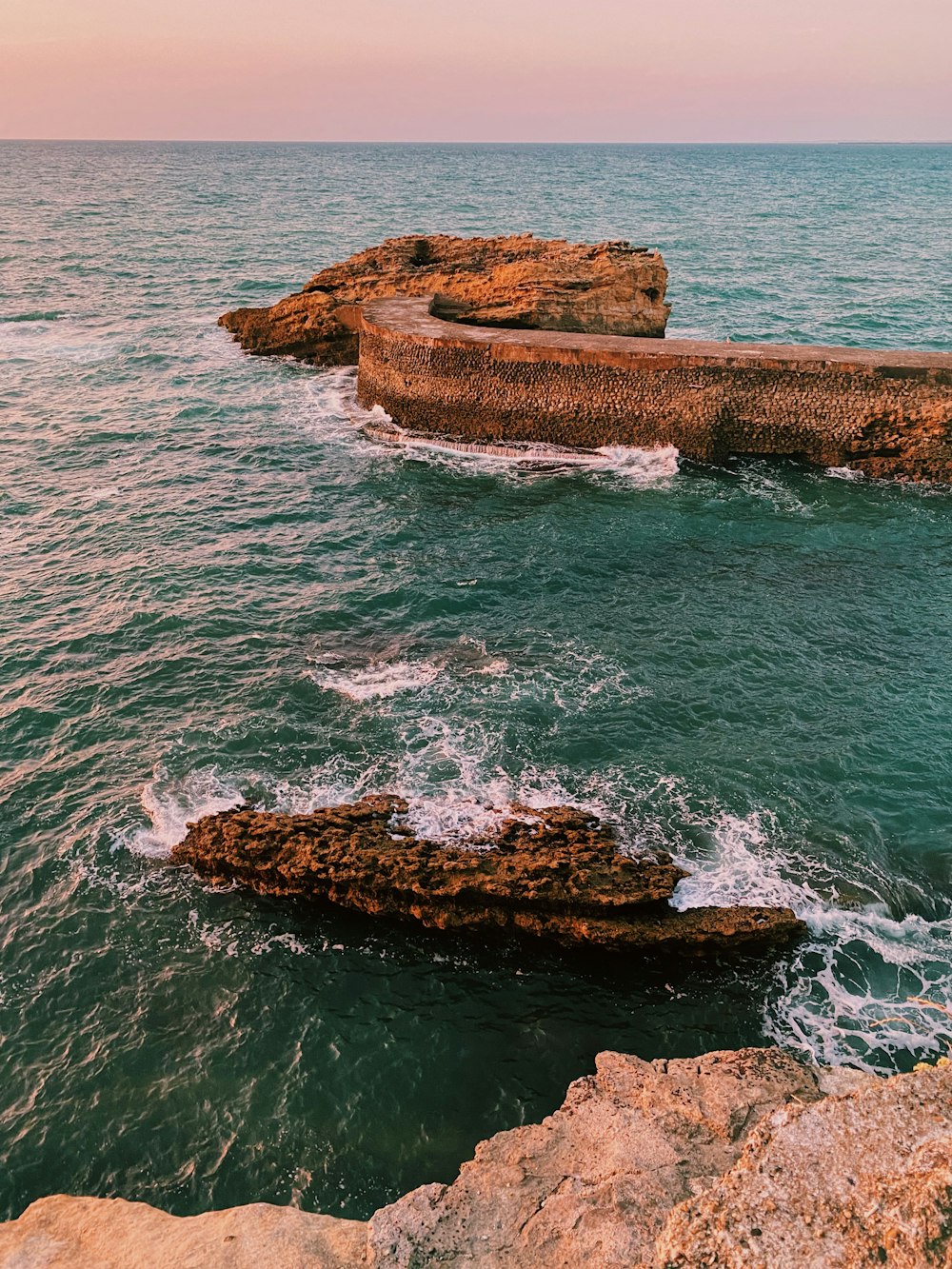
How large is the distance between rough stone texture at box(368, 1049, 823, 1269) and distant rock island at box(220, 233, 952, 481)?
2032 centimetres

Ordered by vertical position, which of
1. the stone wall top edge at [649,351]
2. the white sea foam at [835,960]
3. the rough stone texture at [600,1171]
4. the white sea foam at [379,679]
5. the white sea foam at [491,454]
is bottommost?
the white sea foam at [835,960]

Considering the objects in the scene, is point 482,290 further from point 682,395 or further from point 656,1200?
point 656,1200

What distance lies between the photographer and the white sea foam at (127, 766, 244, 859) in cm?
1279

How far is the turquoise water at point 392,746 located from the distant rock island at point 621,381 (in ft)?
3.99

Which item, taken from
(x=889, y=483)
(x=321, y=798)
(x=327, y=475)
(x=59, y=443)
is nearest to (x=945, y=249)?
(x=889, y=483)

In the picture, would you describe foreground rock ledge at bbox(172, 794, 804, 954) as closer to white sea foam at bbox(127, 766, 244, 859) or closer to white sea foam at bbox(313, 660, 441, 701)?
white sea foam at bbox(127, 766, 244, 859)

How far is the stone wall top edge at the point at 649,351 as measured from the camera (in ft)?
78.9

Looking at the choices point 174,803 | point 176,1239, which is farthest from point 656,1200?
point 174,803

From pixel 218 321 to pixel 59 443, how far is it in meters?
16.0

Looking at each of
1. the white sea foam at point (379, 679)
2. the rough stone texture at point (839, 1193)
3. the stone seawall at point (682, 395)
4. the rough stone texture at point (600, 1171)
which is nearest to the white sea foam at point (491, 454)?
the stone seawall at point (682, 395)

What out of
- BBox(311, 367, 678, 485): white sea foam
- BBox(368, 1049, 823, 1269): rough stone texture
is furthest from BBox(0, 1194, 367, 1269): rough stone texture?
BBox(311, 367, 678, 485): white sea foam

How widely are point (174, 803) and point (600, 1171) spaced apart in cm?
878

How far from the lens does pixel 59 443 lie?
27.9 m

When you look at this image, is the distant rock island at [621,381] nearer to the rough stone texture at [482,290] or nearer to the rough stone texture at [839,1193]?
the rough stone texture at [482,290]
